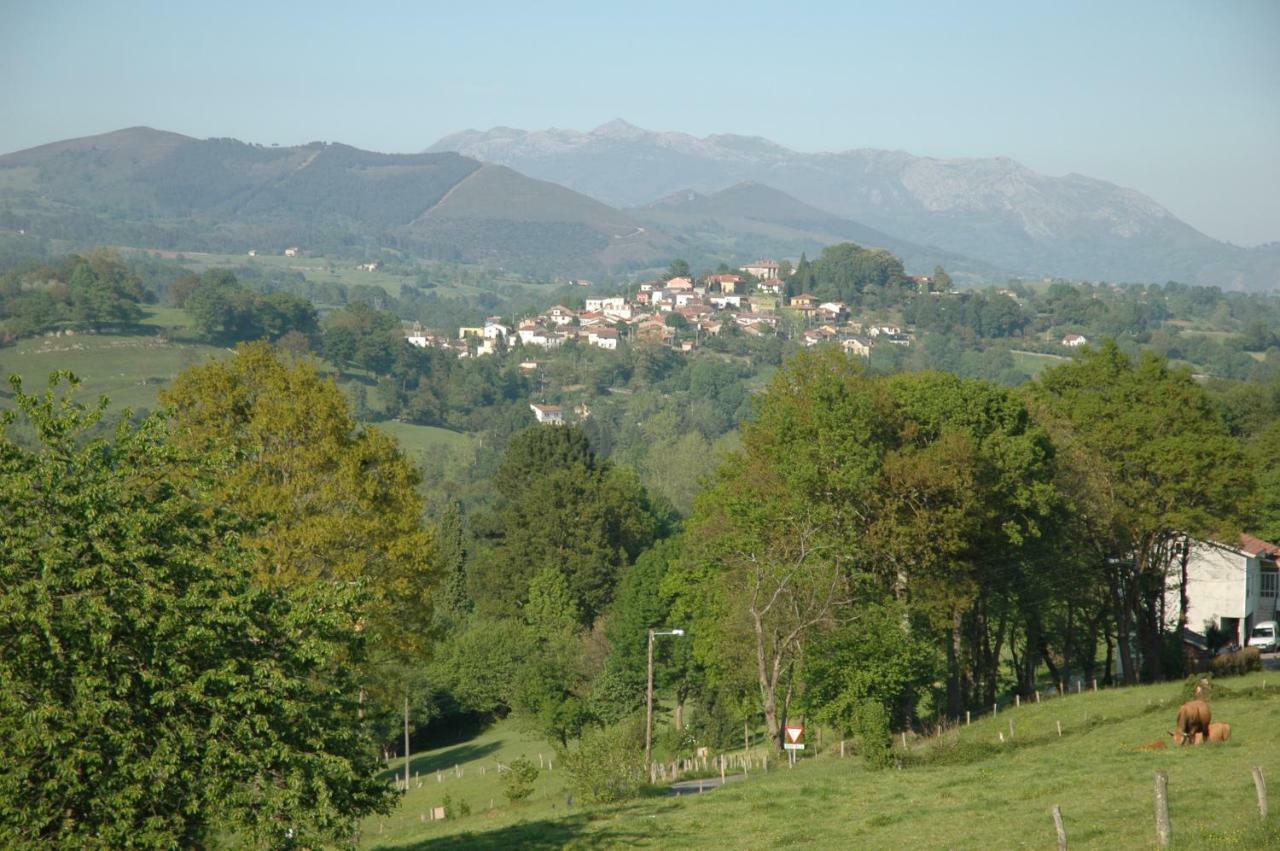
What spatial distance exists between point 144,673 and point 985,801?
13.9 m

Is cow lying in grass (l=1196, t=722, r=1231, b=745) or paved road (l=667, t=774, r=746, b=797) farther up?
cow lying in grass (l=1196, t=722, r=1231, b=745)

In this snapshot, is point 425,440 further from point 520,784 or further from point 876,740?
point 876,740

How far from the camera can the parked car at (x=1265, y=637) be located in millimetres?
58528

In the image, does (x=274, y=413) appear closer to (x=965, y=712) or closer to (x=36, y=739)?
(x=36, y=739)

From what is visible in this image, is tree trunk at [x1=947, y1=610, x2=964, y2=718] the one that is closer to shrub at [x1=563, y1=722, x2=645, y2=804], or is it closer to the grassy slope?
the grassy slope

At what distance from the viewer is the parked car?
5853 cm

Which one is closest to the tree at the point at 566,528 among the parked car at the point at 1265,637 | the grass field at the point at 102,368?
the parked car at the point at 1265,637

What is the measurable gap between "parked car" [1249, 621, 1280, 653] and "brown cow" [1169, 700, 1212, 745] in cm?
3379

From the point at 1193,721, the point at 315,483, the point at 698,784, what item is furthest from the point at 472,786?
the point at 1193,721

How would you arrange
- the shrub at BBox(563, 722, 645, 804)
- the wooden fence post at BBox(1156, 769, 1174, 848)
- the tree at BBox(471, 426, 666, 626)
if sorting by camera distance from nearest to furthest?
the wooden fence post at BBox(1156, 769, 1174, 848), the shrub at BBox(563, 722, 645, 804), the tree at BBox(471, 426, 666, 626)

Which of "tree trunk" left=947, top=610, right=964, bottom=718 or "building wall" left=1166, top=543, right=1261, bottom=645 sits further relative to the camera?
"building wall" left=1166, top=543, right=1261, bottom=645

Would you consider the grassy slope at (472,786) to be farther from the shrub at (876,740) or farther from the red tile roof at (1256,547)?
the red tile roof at (1256,547)

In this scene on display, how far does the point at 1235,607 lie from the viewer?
203 ft

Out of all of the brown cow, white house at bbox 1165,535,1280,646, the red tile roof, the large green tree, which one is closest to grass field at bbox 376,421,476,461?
the red tile roof
